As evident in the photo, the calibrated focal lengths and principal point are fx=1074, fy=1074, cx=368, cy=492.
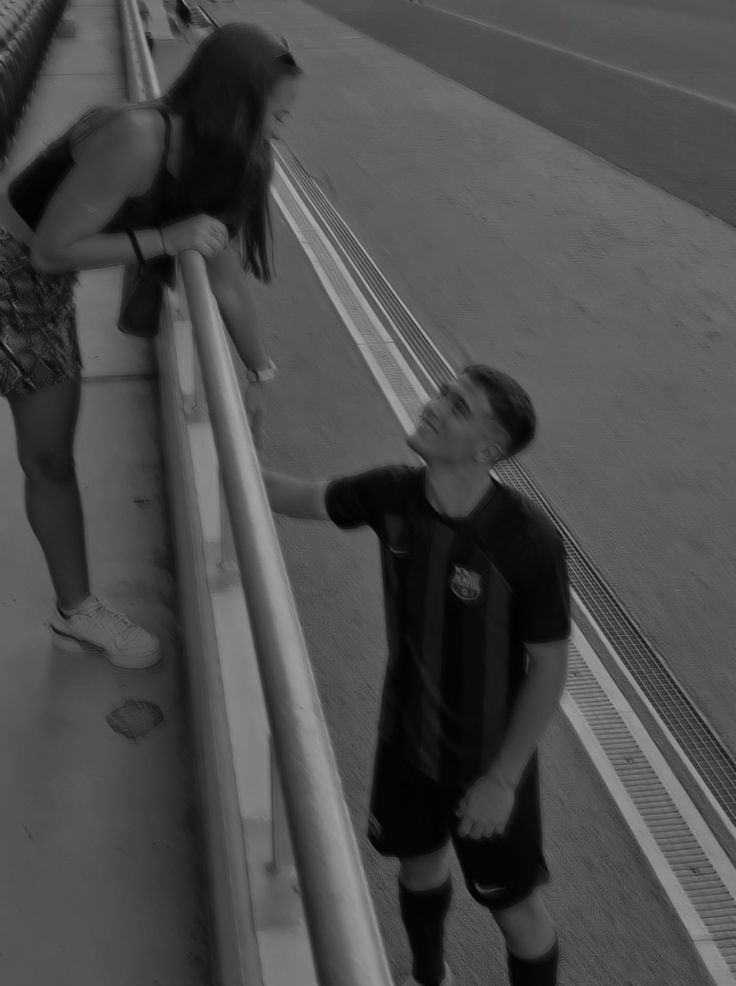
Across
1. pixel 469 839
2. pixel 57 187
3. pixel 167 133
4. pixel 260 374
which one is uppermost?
pixel 167 133

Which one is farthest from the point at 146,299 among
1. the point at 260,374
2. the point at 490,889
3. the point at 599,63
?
the point at 599,63

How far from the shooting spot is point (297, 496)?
2273mm

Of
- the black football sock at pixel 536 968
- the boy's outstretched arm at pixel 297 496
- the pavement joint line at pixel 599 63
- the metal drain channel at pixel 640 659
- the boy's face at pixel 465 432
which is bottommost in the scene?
the pavement joint line at pixel 599 63

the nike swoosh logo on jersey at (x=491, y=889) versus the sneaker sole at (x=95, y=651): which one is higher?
the nike swoosh logo on jersey at (x=491, y=889)

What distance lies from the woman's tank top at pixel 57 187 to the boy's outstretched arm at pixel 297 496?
609 millimetres

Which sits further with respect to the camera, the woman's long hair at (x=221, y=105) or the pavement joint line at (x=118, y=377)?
the pavement joint line at (x=118, y=377)

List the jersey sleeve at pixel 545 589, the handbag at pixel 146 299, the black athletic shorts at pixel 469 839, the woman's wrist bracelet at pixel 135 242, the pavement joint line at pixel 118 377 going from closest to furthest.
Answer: the jersey sleeve at pixel 545 589 < the black athletic shorts at pixel 469 839 < the woman's wrist bracelet at pixel 135 242 < the handbag at pixel 146 299 < the pavement joint line at pixel 118 377

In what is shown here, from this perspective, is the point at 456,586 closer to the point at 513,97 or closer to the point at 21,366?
the point at 21,366

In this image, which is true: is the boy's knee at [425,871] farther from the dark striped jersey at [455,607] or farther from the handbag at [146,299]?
the handbag at [146,299]

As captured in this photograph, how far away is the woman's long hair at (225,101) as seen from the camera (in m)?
2.13

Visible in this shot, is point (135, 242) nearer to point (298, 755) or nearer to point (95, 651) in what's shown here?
point (95, 651)

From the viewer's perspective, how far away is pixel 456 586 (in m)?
1.92

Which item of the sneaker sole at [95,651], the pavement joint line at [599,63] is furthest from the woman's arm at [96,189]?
the pavement joint line at [599,63]

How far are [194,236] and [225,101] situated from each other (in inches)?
12.2
